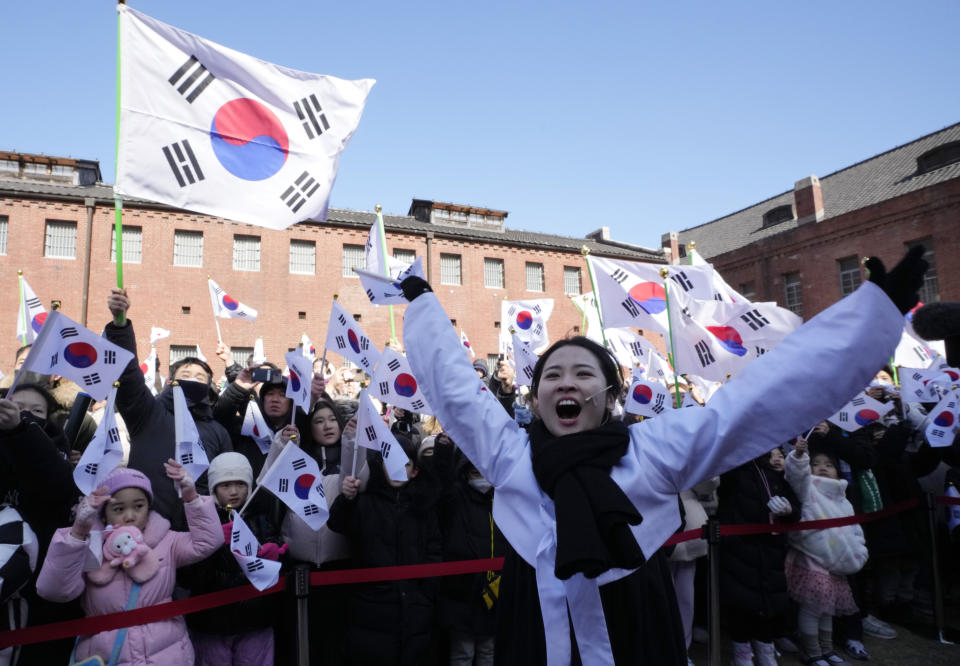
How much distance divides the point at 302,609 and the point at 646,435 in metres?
2.42

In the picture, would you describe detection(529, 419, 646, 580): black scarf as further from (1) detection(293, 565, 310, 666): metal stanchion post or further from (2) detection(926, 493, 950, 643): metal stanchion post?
(2) detection(926, 493, 950, 643): metal stanchion post

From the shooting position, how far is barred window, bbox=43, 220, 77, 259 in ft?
75.4

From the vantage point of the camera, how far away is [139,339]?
22922mm

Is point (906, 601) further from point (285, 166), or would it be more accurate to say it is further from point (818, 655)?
point (285, 166)

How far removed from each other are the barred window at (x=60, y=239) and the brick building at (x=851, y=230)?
26360mm

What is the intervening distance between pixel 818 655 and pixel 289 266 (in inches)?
954

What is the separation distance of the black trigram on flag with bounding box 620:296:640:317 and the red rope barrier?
2.81 m

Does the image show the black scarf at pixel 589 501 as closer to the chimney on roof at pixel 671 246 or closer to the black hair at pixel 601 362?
the black hair at pixel 601 362

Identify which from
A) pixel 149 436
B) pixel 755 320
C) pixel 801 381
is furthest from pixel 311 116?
pixel 755 320

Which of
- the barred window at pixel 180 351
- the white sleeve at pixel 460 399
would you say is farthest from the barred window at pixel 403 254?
the white sleeve at pixel 460 399

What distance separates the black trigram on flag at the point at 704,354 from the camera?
6.30 metres

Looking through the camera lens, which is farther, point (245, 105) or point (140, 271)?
point (140, 271)

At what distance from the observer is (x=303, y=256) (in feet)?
87.1

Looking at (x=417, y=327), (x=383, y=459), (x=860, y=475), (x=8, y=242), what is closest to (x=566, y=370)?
(x=417, y=327)
